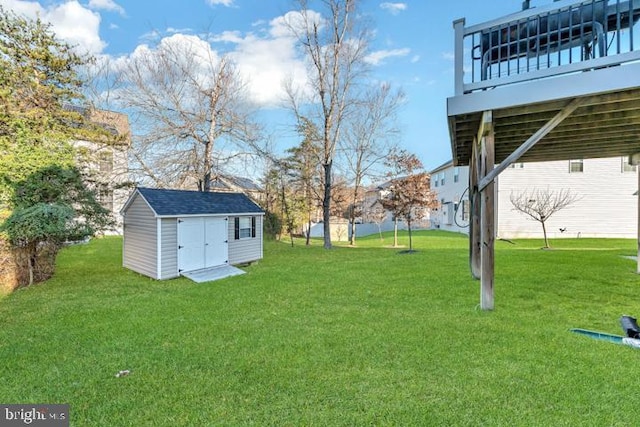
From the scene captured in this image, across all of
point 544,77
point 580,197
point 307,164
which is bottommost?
point 580,197

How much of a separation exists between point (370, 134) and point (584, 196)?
11.7m

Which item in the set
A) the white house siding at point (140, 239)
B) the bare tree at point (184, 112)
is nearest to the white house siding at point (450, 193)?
the bare tree at point (184, 112)

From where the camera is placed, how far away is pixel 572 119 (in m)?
4.72

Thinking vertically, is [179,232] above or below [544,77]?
below

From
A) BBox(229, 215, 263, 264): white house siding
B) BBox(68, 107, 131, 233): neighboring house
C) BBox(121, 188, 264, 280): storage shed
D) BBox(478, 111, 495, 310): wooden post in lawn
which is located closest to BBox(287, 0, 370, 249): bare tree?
BBox(229, 215, 263, 264): white house siding

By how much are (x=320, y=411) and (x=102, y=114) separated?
15.8 meters

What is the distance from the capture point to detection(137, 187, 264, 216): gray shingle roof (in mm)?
8516

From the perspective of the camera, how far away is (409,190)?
46.1ft

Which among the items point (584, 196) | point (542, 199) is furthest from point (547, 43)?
point (584, 196)

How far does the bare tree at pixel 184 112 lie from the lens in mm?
12711

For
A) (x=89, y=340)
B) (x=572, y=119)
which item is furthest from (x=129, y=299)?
(x=572, y=119)

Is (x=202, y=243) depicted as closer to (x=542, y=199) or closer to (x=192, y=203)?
(x=192, y=203)

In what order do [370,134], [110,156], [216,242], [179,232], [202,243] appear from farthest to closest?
[370,134] → [110,156] → [216,242] → [202,243] → [179,232]

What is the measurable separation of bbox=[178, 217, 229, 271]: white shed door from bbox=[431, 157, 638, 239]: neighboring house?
477 inches
